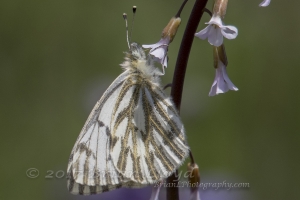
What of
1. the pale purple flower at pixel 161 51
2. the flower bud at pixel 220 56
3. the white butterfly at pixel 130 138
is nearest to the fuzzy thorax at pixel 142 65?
the white butterfly at pixel 130 138

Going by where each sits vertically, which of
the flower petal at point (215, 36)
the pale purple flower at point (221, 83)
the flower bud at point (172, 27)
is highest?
the flower bud at point (172, 27)

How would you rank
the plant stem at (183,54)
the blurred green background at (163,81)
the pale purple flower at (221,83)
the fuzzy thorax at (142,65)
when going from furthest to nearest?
the blurred green background at (163,81) < the fuzzy thorax at (142,65) < the pale purple flower at (221,83) < the plant stem at (183,54)

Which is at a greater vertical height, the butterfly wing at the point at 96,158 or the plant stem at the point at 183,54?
the plant stem at the point at 183,54

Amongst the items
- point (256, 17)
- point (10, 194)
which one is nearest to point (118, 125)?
point (10, 194)

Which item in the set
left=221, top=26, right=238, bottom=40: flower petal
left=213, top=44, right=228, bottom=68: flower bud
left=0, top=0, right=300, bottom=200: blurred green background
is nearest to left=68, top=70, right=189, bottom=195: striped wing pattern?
left=213, top=44, right=228, bottom=68: flower bud

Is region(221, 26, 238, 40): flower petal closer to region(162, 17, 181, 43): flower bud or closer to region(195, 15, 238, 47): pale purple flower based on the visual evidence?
region(195, 15, 238, 47): pale purple flower

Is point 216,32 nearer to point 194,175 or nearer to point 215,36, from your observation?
point 215,36

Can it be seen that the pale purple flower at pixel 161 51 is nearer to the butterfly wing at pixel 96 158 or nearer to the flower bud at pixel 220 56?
the flower bud at pixel 220 56

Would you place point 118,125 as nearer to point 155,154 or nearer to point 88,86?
point 155,154
